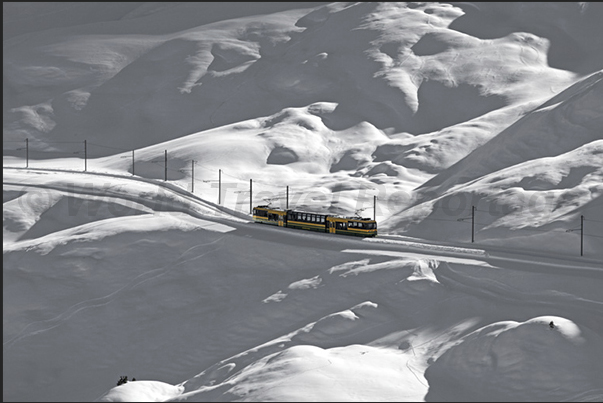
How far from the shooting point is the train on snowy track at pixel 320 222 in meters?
102

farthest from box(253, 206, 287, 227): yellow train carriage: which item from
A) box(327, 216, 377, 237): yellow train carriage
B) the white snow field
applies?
box(327, 216, 377, 237): yellow train carriage

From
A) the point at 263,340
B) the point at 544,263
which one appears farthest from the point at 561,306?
the point at 263,340

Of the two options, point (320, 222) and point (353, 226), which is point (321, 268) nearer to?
point (353, 226)

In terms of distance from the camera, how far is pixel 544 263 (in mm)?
87188

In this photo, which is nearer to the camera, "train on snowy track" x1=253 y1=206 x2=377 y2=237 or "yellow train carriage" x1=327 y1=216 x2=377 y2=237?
"yellow train carriage" x1=327 y1=216 x2=377 y2=237

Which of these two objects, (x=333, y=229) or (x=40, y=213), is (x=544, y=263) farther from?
(x=40, y=213)

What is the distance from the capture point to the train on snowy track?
10250cm

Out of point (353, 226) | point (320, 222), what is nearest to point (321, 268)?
point (353, 226)

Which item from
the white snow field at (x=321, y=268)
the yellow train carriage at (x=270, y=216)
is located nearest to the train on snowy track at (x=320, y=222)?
the yellow train carriage at (x=270, y=216)

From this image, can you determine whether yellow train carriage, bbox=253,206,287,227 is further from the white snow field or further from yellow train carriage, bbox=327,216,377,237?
yellow train carriage, bbox=327,216,377,237

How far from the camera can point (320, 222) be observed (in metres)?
105

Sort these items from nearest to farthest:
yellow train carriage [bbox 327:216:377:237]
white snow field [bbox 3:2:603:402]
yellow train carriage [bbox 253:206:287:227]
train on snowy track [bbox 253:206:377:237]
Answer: white snow field [bbox 3:2:603:402]
yellow train carriage [bbox 327:216:377:237]
train on snowy track [bbox 253:206:377:237]
yellow train carriage [bbox 253:206:287:227]

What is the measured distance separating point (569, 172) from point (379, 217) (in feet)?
98.1

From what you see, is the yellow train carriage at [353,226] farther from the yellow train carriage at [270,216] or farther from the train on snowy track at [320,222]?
the yellow train carriage at [270,216]
